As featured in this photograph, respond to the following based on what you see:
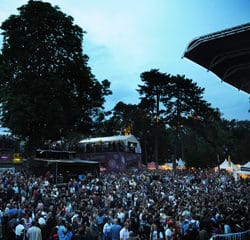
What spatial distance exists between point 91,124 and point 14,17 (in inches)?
489

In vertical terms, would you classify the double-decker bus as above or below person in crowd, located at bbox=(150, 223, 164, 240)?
above

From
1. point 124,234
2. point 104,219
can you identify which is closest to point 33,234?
point 124,234

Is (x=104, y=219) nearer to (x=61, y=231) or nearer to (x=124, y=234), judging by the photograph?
(x=124, y=234)

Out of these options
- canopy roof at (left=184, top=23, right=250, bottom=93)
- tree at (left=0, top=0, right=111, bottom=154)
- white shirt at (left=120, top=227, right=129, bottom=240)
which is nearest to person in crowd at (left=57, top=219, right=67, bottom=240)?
white shirt at (left=120, top=227, right=129, bottom=240)

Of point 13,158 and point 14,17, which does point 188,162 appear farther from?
point 14,17

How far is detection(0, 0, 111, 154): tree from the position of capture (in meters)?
29.8

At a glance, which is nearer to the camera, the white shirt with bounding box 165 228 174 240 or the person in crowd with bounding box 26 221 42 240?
the person in crowd with bounding box 26 221 42 240

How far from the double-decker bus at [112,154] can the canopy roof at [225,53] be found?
32.9 m

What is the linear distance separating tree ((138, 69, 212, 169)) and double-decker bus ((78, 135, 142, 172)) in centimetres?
808

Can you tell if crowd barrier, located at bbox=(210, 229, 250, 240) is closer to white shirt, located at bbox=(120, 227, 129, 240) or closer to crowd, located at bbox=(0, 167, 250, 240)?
crowd, located at bbox=(0, 167, 250, 240)

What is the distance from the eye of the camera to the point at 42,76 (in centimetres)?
3078

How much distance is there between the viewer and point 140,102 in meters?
49.5

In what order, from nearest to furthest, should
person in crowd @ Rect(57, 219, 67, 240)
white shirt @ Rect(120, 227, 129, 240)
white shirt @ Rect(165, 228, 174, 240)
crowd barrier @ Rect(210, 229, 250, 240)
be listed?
crowd barrier @ Rect(210, 229, 250, 240)
person in crowd @ Rect(57, 219, 67, 240)
white shirt @ Rect(120, 227, 129, 240)
white shirt @ Rect(165, 228, 174, 240)

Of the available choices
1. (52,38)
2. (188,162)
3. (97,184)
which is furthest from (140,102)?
(97,184)
